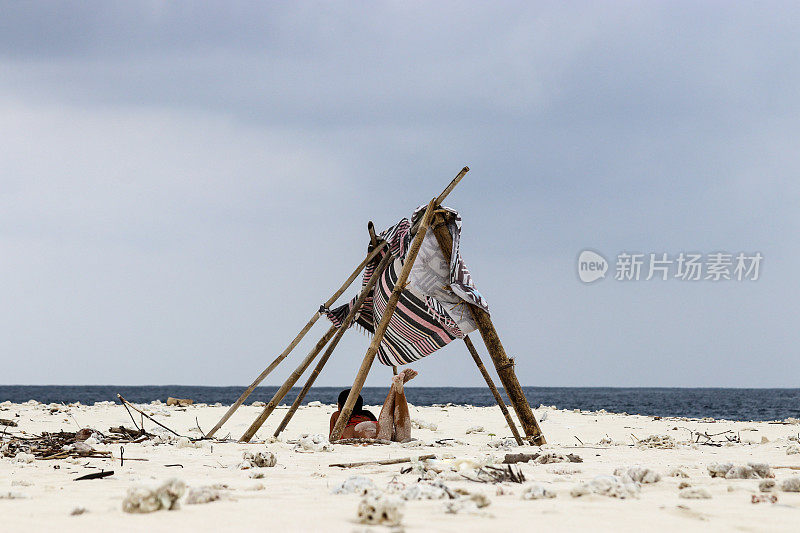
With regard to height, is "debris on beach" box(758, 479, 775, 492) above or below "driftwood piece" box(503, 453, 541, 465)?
above

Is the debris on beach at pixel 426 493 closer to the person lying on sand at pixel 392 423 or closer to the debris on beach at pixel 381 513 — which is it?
the debris on beach at pixel 381 513

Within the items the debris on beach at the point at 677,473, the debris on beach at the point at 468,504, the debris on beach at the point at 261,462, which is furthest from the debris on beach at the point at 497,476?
the debris on beach at the point at 261,462

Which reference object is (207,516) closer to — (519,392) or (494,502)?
(494,502)

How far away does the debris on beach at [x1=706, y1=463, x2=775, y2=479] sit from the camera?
476 cm

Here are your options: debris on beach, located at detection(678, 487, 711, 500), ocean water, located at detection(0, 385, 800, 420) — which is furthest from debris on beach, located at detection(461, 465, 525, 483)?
ocean water, located at detection(0, 385, 800, 420)

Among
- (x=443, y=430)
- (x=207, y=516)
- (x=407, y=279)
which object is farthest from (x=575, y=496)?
(x=443, y=430)

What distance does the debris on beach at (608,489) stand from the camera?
150 inches

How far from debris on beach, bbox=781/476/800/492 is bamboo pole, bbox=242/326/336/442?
5961 mm

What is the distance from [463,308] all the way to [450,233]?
100cm

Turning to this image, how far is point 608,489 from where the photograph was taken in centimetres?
385

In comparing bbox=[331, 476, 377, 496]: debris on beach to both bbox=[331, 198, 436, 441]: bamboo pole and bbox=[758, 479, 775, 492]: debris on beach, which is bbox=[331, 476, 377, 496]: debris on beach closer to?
bbox=[758, 479, 775, 492]: debris on beach

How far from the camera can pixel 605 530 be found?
2998 mm

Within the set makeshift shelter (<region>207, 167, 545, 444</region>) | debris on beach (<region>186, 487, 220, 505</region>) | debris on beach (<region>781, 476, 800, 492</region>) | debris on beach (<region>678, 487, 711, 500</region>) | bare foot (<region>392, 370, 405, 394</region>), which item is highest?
makeshift shelter (<region>207, 167, 545, 444</region>)

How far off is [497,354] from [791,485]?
4339 mm
